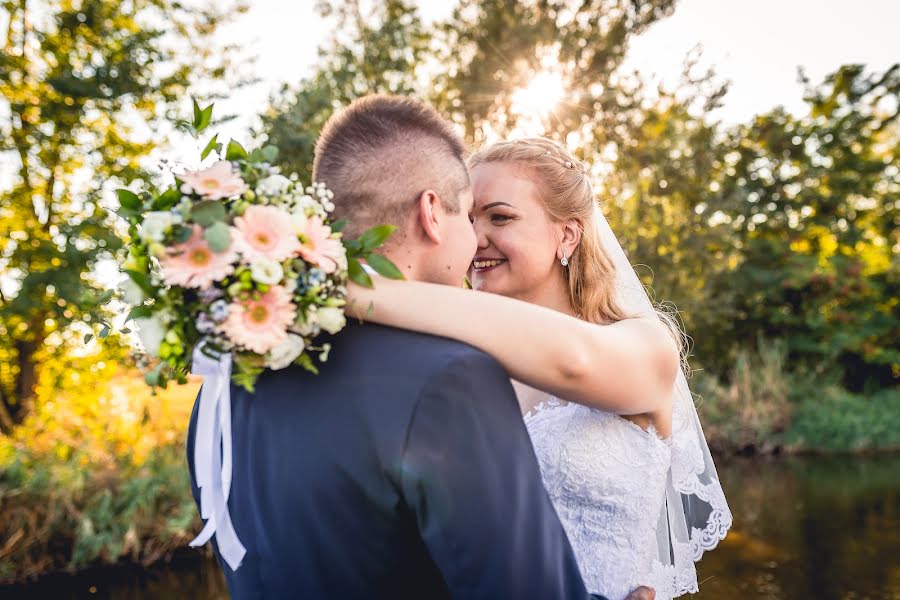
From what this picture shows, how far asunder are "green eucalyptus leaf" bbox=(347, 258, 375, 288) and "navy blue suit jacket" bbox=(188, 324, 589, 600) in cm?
10

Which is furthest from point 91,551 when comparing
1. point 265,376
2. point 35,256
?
point 265,376

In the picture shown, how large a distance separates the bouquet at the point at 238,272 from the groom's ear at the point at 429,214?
0.17 meters

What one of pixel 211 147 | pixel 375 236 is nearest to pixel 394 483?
pixel 375 236

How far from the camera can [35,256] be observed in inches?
390

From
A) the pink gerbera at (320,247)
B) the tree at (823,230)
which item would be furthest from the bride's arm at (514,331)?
the tree at (823,230)

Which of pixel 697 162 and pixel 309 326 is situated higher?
pixel 697 162

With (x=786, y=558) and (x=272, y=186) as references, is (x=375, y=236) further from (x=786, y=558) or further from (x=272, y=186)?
(x=786, y=558)

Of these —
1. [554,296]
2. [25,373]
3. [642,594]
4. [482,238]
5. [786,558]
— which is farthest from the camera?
[25,373]

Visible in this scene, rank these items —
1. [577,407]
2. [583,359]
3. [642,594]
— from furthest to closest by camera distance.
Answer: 1. [577,407]
2. [642,594]
3. [583,359]

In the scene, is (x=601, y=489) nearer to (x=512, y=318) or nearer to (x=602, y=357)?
(x=602, y=357)

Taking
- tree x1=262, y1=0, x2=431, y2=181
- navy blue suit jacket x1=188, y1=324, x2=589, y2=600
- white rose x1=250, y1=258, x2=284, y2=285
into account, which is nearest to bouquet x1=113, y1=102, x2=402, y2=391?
white rose x1=250, y1=258, x2=284, y2=285

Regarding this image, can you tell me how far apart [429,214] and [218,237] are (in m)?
0.50

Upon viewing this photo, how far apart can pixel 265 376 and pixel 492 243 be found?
150cm

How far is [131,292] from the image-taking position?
143 centimetres
